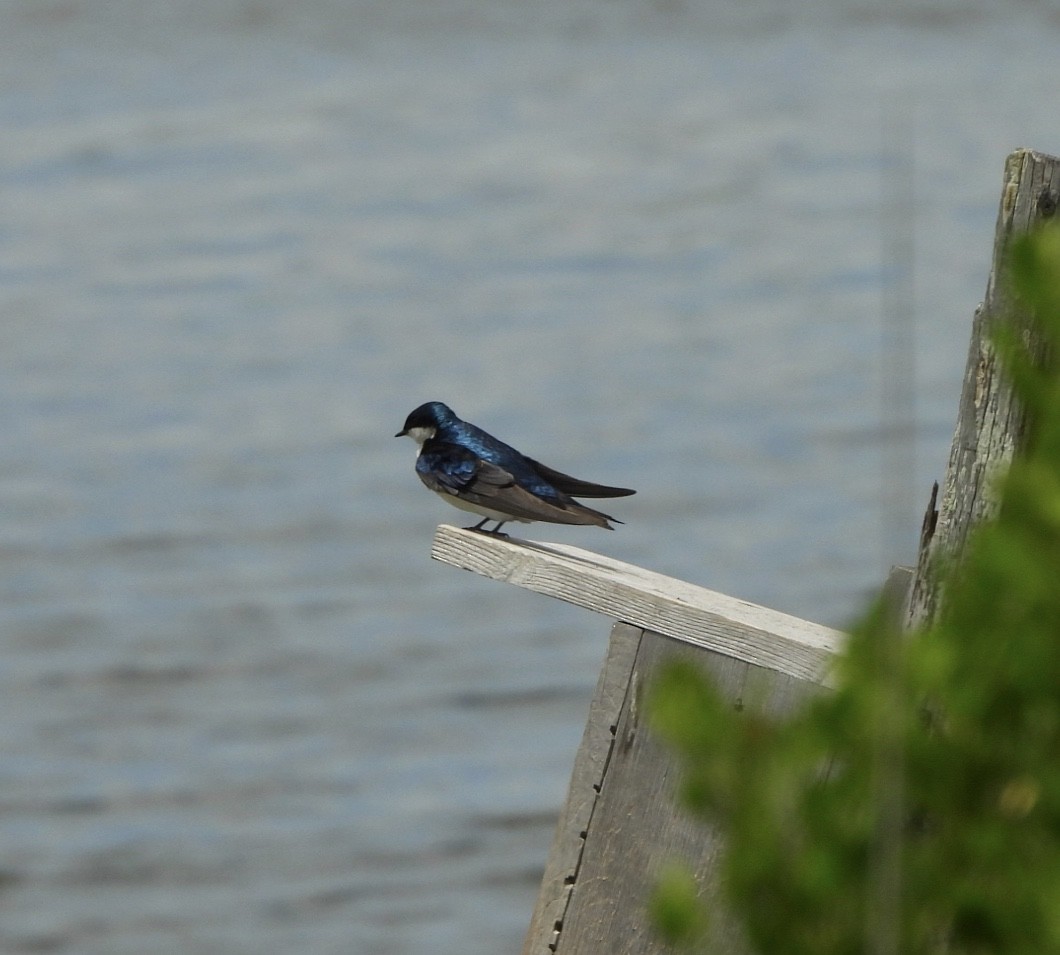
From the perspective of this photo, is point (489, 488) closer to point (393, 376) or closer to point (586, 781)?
point (586, 781)

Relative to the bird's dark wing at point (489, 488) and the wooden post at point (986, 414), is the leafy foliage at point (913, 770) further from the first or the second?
the bird's dark wing at point (489, 488)

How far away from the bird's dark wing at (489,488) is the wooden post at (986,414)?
1261mm

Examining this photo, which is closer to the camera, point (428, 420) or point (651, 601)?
point (651, 601)

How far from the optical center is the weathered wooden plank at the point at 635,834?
3.50 meters

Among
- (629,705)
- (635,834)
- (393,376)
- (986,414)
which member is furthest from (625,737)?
(393,376)

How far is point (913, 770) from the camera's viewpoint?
4.40 feet

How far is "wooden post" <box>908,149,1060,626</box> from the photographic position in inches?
106

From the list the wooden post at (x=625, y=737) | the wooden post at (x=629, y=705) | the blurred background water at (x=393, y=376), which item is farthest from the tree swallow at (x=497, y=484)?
the blurred background water at (x=393, y=376)

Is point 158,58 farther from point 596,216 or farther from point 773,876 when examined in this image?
point 773,876

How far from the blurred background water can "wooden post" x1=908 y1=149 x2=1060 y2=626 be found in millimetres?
203

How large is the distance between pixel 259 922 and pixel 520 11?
1821cm

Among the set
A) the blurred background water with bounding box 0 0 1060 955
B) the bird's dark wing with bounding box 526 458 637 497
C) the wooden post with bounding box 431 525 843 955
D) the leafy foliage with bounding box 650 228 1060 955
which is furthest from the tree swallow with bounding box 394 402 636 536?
the leafy foliage with bounding box 650 228 1060 955

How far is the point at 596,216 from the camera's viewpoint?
1875 centimetres

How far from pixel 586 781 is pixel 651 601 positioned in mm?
383
